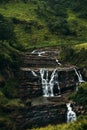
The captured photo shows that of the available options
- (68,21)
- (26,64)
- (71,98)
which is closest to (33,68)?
(26,64)

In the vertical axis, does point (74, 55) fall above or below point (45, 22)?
above

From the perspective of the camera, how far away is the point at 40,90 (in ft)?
249

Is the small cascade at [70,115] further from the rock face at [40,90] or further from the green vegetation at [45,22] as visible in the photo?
the green vegetation at [45,22]

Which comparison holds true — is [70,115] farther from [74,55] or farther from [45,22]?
[45,22]

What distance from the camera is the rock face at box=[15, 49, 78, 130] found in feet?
214

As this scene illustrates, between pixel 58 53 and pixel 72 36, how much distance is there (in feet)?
60.3

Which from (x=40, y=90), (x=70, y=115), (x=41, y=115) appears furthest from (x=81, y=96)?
(x=40, y=90)

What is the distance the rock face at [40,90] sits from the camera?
65.1 metres

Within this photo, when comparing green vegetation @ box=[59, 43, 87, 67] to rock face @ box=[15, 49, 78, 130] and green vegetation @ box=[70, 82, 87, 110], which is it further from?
green vegetation @ box=[70, 82, 87, 110]

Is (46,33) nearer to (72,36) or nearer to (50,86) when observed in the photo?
(72,36)

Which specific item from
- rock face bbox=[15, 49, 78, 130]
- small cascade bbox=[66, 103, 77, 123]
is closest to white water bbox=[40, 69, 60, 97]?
rock face bbox=[15, 49, 78, 130]

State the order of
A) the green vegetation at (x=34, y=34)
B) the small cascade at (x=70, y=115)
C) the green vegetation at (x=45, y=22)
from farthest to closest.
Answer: the green vegetation at (x=45, y=22) < the green vegetation at (x=34, y=34) < the small cascade at (x=70, y=115)

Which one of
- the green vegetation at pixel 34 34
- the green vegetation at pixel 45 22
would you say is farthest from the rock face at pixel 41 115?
the green vegetation at pixel 45 22

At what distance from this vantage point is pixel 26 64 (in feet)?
278
